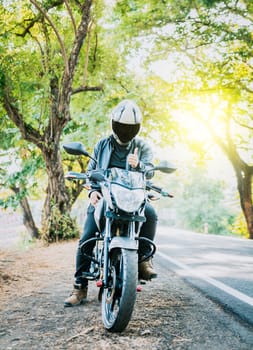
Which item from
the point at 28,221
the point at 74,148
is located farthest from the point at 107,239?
the point at 28,221

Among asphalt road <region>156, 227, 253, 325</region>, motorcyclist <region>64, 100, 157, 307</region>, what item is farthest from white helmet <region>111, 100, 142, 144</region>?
asphalt road <region>156, 227, 253, 325</region>

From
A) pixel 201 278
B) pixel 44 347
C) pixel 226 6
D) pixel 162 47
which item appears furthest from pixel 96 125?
pixel 44 347

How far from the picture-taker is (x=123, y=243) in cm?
331

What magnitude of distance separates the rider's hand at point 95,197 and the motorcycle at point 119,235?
126mm

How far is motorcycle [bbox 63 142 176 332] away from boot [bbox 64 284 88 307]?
Answer: 0.60m

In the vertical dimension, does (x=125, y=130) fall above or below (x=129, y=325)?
above

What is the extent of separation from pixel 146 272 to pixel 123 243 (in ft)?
2.57

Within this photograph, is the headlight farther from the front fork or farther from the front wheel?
the front wheel

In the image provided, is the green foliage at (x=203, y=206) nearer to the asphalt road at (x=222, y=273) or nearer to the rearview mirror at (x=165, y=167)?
the asphalt road at (x=222, y=273)

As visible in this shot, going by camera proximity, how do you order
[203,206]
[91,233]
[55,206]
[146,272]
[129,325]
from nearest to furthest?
[129,325] < [146,272] < [91,233] < [55,206] < [203,206]

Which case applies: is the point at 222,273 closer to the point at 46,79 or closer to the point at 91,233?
the point at 91,233

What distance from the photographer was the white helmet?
151 inches

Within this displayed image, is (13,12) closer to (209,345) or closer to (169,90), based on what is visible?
(169,90)

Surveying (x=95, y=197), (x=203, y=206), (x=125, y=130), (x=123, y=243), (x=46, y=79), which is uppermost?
(x=46, y=79)
